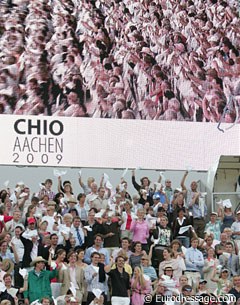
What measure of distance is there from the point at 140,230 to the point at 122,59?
4.48 metres

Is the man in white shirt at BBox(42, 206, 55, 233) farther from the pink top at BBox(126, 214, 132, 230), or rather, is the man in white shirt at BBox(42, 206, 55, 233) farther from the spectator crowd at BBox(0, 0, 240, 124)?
the spectator crowd at BBox(0, 0, 240, 124)

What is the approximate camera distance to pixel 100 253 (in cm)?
1652

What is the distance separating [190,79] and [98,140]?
2.26 metres

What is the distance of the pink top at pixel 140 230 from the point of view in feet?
56.7

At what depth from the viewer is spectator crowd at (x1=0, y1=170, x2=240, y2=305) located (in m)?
16.1

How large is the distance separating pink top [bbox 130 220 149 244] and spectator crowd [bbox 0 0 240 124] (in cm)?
352

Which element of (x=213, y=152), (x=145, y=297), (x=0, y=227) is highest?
(x=213, y=152)

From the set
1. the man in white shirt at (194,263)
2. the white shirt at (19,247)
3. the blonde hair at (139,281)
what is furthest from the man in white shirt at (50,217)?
the man in white shirt at (194,263)

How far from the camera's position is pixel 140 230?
17359 mm

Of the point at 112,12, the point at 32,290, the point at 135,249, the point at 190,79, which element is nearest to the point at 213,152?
the point at 190,79

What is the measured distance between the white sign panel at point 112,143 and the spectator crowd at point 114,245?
3.85 feet

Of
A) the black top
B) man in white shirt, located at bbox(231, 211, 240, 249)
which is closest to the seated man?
the black top

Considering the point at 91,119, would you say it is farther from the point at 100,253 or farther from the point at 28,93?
the point at 100,253

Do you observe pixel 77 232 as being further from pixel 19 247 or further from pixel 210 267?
pixel 210 267
